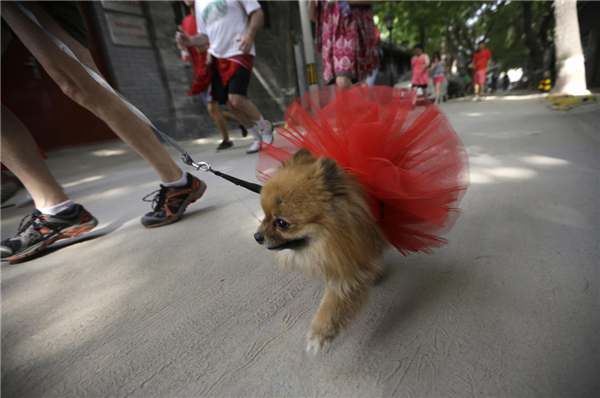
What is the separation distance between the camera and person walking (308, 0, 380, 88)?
323 cm

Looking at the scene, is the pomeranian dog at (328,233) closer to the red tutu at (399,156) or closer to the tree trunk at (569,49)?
the red tutu at (399,156)

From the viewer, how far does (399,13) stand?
17641 mm

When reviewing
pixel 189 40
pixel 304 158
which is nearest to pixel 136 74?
pixel 189 40

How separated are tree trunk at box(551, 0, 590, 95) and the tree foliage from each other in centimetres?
865

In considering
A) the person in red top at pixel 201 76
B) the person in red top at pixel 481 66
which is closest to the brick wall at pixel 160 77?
the person in red top at pixel 201 76

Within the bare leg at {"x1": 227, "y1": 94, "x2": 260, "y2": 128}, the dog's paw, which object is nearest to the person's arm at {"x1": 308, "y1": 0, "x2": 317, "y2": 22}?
the bare leg at {"x1": 227, "y1": 94, "x2": 260, "y2": 128}

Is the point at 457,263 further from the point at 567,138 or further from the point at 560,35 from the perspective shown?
the point at 560,35

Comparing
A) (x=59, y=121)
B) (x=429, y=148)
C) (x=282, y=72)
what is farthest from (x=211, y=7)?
(x=282, y=72)

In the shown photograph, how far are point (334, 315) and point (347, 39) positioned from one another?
3277 mm

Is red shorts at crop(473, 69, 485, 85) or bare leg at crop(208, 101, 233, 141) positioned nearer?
bare leg at crop(208, 101, 233, 141)

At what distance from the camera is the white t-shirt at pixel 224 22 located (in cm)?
393

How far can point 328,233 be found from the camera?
106 cm

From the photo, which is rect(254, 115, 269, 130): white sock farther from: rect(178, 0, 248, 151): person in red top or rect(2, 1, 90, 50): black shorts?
rect(2, 1, 90, 50): black shorts

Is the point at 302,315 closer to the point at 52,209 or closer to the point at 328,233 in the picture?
the point at 328,233
